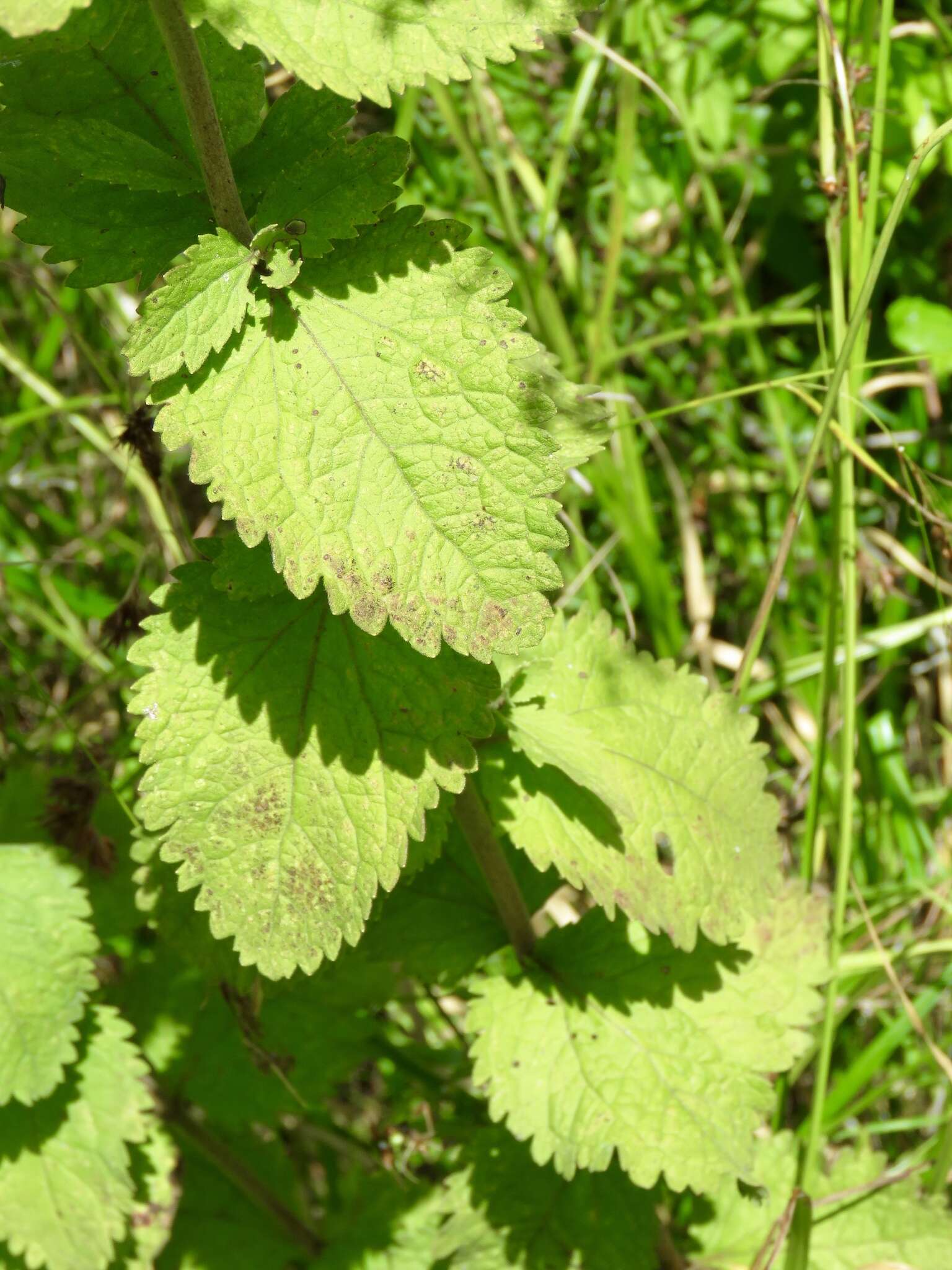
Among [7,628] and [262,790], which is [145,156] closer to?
[262,790]

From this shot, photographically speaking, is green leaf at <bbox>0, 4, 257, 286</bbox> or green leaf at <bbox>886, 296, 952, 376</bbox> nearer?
green leaf at <bbox>0, 4, 257, 286</bbox>

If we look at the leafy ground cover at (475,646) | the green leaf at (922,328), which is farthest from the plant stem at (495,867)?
the green leaf at (922,328)

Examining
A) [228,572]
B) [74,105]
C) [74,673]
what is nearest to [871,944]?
[228,572]

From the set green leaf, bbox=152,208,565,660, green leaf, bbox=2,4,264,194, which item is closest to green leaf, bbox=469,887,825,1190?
green leaf, bbox=152,208,565,660

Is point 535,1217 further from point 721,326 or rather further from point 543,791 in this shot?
point 721,326

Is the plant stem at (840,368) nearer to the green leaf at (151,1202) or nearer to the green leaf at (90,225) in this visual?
the green leaf at (90,225)

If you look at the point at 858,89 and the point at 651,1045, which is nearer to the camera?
the point at 651,1045

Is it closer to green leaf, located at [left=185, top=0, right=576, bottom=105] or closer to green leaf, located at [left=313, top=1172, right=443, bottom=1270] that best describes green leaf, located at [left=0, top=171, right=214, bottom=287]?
green leaf, located at [left=185, top=0, right=576, bottom=105]
